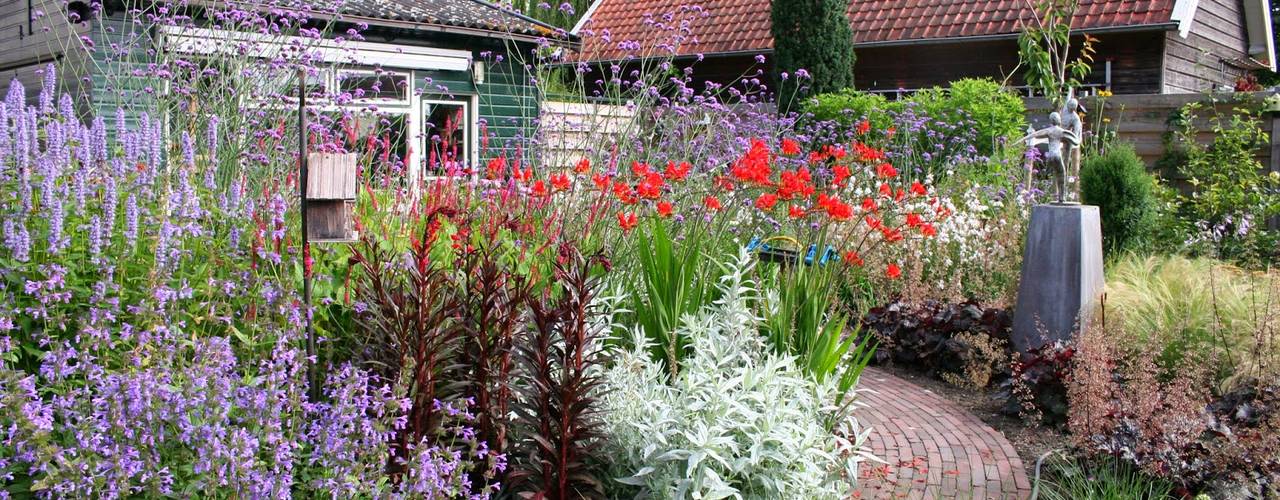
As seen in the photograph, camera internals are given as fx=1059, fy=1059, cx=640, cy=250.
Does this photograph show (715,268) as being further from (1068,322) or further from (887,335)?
(1068,322)

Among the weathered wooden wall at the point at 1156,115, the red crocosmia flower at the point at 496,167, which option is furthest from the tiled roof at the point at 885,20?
the red crocosmia flower at the point at 496,167

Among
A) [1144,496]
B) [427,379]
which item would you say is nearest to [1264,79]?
[1144,496]

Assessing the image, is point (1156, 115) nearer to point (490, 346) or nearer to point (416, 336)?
point (490, 346)

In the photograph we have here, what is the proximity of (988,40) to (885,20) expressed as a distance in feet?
5.62

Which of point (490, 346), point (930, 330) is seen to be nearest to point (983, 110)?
point (930, 330)

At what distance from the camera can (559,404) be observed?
3051mm

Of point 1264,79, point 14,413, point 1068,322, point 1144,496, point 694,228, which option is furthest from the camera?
point 1264,79

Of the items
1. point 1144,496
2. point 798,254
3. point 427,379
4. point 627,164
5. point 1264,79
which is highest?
point 1264,79

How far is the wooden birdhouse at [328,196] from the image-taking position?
302 cm

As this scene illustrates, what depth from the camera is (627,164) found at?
6672mm

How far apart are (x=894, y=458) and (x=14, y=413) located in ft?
9.88

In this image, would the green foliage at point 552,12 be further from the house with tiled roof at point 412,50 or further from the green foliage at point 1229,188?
the green foliage at point 1229,188

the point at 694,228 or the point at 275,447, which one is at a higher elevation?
the point at 694,228

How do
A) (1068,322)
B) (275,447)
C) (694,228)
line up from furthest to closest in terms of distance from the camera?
(1068,322) < (694,228) < (275,447)
